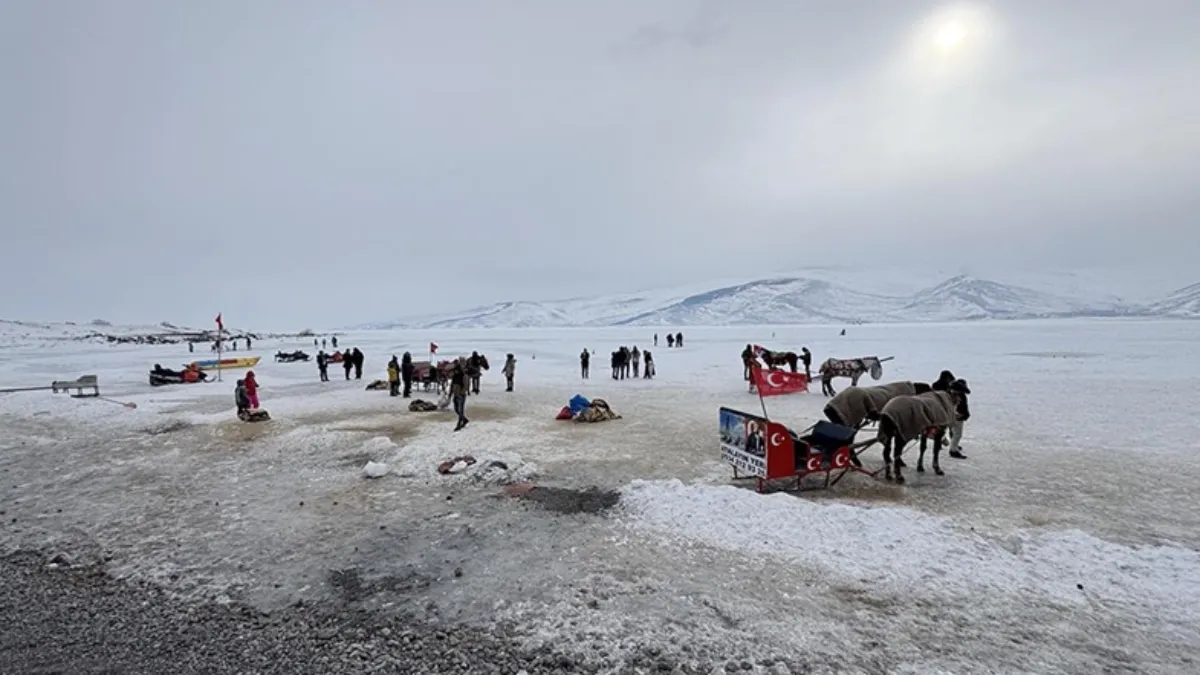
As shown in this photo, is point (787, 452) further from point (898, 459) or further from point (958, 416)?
point (958, 416)

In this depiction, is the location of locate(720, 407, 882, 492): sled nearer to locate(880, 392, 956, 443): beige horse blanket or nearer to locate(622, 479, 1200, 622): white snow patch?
locate(880, 392, 956, 443): beige horse blanket

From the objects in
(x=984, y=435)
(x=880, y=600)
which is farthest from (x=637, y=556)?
(x=984, y=435)

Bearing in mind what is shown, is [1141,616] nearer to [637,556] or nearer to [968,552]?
[968,552]

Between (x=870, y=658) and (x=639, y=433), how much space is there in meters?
9.51

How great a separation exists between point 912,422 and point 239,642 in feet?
30.7

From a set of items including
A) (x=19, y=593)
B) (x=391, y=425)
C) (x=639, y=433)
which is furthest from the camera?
(x=391, y=425)

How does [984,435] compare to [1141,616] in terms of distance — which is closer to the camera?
[1141,616]

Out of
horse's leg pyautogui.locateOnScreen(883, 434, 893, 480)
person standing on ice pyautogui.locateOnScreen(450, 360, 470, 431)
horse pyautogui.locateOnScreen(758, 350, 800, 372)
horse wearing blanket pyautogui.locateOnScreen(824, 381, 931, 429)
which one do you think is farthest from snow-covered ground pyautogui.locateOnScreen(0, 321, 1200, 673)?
horse pyautogui.locateOnScreen(758, 350, 800, 372)

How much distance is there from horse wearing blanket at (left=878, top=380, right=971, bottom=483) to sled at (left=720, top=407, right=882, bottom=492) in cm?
41

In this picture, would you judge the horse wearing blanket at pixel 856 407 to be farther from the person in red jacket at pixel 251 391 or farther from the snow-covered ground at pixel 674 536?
the person in red jacket at pixel 251 391

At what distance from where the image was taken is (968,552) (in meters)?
6.70

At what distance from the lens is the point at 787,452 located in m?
9.03

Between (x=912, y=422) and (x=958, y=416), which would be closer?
(x=912, y=422)

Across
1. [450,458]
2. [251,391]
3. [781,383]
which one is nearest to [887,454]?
[450,458]
